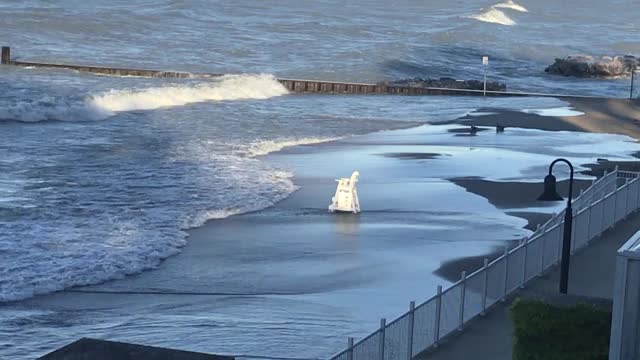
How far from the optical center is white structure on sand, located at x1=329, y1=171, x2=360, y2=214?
26312 millimetres

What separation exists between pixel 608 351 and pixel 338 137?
2722 cm

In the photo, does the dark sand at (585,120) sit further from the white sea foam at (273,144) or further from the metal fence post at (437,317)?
the metal fence post at (437,317)

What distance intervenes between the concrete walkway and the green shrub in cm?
43

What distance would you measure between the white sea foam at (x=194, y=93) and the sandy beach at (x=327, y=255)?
15124mm

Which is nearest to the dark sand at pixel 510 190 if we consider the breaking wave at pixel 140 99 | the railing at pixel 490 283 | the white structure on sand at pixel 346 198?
the railing at pixel 490 283

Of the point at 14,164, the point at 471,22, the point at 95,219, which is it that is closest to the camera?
the point at 95,219

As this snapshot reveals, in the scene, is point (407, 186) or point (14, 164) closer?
point (407, 186)

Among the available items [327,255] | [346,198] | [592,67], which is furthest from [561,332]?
[592,67]

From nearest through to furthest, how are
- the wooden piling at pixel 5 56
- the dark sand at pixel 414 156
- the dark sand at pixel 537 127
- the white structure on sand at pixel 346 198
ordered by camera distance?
the dark sand at pixel 537 127 < the white structure on sand at pixel 346 198 < the dark sand at pixel 414 156 < the wooden piling at pixel 5 56

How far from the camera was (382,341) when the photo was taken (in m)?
15.1

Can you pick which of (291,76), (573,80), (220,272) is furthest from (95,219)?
(573,80)

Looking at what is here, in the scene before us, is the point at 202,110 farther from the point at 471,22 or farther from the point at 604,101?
the point at 471,22

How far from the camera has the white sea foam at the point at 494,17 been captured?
120 meters

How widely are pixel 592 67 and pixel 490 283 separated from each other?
55.5 metres
